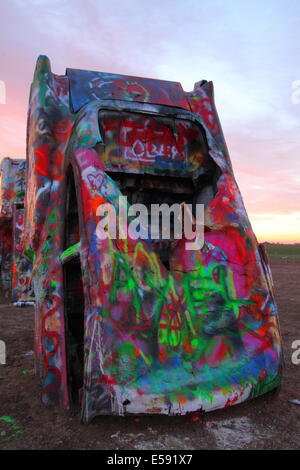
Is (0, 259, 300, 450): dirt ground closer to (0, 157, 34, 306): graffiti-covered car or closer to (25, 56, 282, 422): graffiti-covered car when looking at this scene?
(25, 56, 282, 422): graffiti-covered car

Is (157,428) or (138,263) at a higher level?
(138,263)

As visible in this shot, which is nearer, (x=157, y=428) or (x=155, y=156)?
(x=157, y=428)

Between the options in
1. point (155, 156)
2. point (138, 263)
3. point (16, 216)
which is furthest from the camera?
point (16, 216)

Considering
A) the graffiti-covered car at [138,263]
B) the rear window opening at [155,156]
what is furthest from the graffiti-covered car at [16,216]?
the rear window opening at [155,156]

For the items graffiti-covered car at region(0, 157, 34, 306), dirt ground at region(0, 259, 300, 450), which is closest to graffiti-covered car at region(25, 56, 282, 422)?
dirt ground at region(0, 259, 300, 450)

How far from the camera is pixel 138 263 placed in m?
2.72

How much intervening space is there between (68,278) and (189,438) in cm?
149

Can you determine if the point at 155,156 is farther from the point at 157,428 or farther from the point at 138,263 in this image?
the point at 157,428

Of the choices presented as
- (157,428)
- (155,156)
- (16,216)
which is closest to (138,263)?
(157,428)

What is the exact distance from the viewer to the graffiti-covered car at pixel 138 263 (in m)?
2.53

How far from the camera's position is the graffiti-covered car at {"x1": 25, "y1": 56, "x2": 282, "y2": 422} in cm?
253

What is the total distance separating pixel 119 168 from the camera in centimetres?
339

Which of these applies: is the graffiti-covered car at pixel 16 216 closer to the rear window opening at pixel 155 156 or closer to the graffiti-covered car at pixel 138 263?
the graffiti-covered car at pixel 138 263

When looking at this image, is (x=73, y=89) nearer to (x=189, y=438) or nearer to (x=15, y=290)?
(x=189, y=438)
